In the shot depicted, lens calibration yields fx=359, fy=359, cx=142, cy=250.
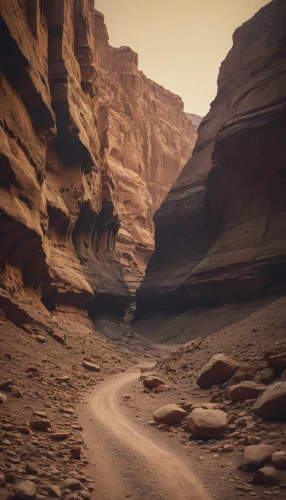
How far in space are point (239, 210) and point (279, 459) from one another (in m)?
37.7

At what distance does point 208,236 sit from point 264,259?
15212mm

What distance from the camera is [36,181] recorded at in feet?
73.0

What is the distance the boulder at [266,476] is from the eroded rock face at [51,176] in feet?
43.9

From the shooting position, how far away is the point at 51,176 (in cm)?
3120

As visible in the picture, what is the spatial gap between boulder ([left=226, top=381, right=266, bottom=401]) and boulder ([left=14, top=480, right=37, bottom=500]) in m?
5.54

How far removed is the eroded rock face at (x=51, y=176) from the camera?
64.5ft

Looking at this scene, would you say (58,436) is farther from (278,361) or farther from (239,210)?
(239,210)

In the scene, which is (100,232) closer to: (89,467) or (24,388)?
(24,388)

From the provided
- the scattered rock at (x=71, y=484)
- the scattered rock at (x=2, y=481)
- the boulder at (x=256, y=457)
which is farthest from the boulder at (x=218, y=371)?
the scattered rock at (x=2, y=481)

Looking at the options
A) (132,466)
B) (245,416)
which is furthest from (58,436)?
(245,416)

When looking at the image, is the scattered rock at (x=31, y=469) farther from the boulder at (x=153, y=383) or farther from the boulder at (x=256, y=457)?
the boulder at (x=153, y=383)

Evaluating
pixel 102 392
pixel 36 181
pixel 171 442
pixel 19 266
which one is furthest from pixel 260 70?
pixel 171 442

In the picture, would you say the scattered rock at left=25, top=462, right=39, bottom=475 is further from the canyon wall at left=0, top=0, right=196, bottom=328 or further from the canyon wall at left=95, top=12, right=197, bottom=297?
the canyon wall at left=95, top=12, right=197, bottom=297

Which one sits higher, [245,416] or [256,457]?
[245,416]
